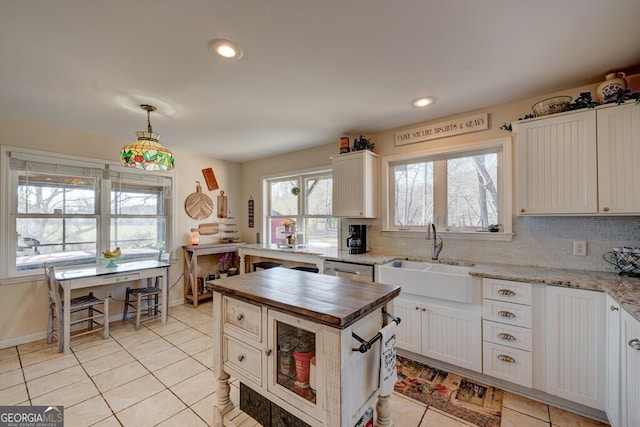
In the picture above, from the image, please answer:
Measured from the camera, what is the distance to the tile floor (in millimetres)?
1847

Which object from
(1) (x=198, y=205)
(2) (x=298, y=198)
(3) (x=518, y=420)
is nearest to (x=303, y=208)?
(2) (x=298, y=198)

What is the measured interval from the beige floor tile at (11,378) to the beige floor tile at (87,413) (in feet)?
2.53

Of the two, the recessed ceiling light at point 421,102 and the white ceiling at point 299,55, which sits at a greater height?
the white ceiling at point 299,55

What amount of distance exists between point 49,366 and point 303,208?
3322mm

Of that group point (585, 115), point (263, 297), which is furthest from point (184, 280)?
point (585, 115)

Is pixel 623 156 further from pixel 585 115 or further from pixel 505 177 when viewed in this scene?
pixel 505 177

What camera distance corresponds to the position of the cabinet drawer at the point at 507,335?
199 centimetres

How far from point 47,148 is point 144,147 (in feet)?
5.74

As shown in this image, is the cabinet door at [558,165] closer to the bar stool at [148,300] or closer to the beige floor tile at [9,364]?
the bar stool at [148,300]

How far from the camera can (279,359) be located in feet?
4.42

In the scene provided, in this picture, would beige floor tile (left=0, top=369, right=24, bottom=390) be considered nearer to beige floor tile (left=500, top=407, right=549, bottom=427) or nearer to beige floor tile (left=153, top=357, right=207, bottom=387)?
beige floor tile (left=153, top=357, right=207, bottom=387)

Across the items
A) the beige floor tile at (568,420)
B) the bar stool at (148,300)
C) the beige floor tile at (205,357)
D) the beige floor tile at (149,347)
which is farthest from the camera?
the bar stool at (148,300)

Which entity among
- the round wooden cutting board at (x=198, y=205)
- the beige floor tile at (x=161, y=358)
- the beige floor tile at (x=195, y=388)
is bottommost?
the beige floor tile at (x=195, y=388)

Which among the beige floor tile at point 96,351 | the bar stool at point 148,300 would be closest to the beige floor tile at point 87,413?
the beige floor tile at point 96,351
